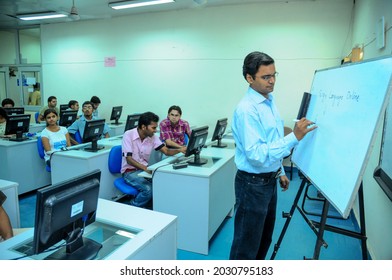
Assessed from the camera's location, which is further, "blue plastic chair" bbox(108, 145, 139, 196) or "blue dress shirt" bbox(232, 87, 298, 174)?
"blue plastic chair" bbox(108, 145, 139, 196)

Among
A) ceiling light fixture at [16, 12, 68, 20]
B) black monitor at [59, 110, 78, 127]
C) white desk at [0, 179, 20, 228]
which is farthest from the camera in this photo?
ceiling light fixture at [16, 12, 68, 20]

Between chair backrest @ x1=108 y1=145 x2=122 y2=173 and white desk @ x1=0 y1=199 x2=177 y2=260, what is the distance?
1.49 m

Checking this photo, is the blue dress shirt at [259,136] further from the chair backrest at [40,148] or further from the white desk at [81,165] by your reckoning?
the chair backrest at [40,148]

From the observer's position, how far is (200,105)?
5.79m

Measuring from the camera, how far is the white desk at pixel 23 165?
3.57 m

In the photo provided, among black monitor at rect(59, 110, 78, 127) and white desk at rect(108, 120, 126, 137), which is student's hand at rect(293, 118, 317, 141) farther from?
black monitor at rect(59, 110, 78, 127)

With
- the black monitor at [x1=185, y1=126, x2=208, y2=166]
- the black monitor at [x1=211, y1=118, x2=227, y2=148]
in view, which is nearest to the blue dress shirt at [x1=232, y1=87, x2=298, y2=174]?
the black monitor at [x1=185, y1=126, x2=208, y2=166]

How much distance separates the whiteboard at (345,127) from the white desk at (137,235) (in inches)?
32.0

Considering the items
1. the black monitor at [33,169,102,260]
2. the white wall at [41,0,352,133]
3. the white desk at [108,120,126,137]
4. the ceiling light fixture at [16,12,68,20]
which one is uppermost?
the ceiling light fixture at [16,12,68,20]

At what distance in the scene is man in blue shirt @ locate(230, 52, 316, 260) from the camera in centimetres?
144

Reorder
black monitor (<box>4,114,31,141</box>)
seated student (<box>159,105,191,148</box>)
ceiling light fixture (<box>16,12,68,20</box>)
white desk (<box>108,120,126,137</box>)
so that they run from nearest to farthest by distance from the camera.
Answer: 1. black monitor (<box>4,114,31,141</box>)
2. seated student (<box>159,105,191,148</box>)
3. white desk (<box>108,120,126,137</box>)
4. ceiling light fixture (<box>16,12,68,20</box>)

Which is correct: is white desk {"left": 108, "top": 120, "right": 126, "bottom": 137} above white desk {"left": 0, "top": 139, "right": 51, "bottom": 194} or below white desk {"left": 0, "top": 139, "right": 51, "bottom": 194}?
above

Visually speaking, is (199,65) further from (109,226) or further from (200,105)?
(109,226)
